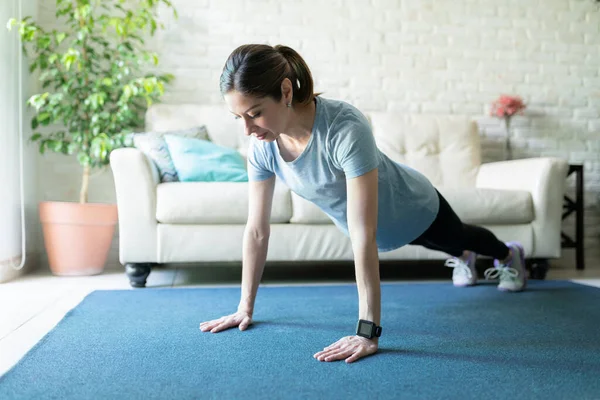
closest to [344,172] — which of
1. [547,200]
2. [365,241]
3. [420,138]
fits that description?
[365,241]

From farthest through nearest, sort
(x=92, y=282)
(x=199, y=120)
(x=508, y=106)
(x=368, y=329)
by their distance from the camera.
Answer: (x=508, y=106)
(x=199, y=120)
(x=92, y=282)
(x=368, y=329)

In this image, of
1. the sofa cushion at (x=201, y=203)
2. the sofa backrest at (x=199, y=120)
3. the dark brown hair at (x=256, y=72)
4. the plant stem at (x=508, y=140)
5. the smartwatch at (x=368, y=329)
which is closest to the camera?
the dark brown hair at (x=256, y=72)

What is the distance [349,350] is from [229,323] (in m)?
0.44

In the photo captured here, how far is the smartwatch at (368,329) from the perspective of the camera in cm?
134

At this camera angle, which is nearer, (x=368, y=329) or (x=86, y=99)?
(x=368, y=329)

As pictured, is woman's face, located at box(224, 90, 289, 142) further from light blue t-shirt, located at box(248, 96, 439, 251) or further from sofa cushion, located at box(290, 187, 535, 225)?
sofa cushion, located at box(290, 187, 535, 225)

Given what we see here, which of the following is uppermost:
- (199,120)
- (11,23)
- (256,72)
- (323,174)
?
(11,23)

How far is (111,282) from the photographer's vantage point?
2631 millimetres

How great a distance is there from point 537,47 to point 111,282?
128 inches

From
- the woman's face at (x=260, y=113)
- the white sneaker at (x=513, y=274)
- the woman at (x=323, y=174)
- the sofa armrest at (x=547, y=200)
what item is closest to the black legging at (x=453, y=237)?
the woman at (x=323, y=174)

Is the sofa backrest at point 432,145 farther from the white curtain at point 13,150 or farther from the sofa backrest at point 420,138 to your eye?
the white curtain at point 13,150

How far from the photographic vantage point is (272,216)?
2.49 m

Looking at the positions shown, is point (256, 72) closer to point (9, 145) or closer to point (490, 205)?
point (490, 205)

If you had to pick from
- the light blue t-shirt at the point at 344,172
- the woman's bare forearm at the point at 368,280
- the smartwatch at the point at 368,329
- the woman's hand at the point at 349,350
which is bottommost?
the woman's hand at the point at 349,350
